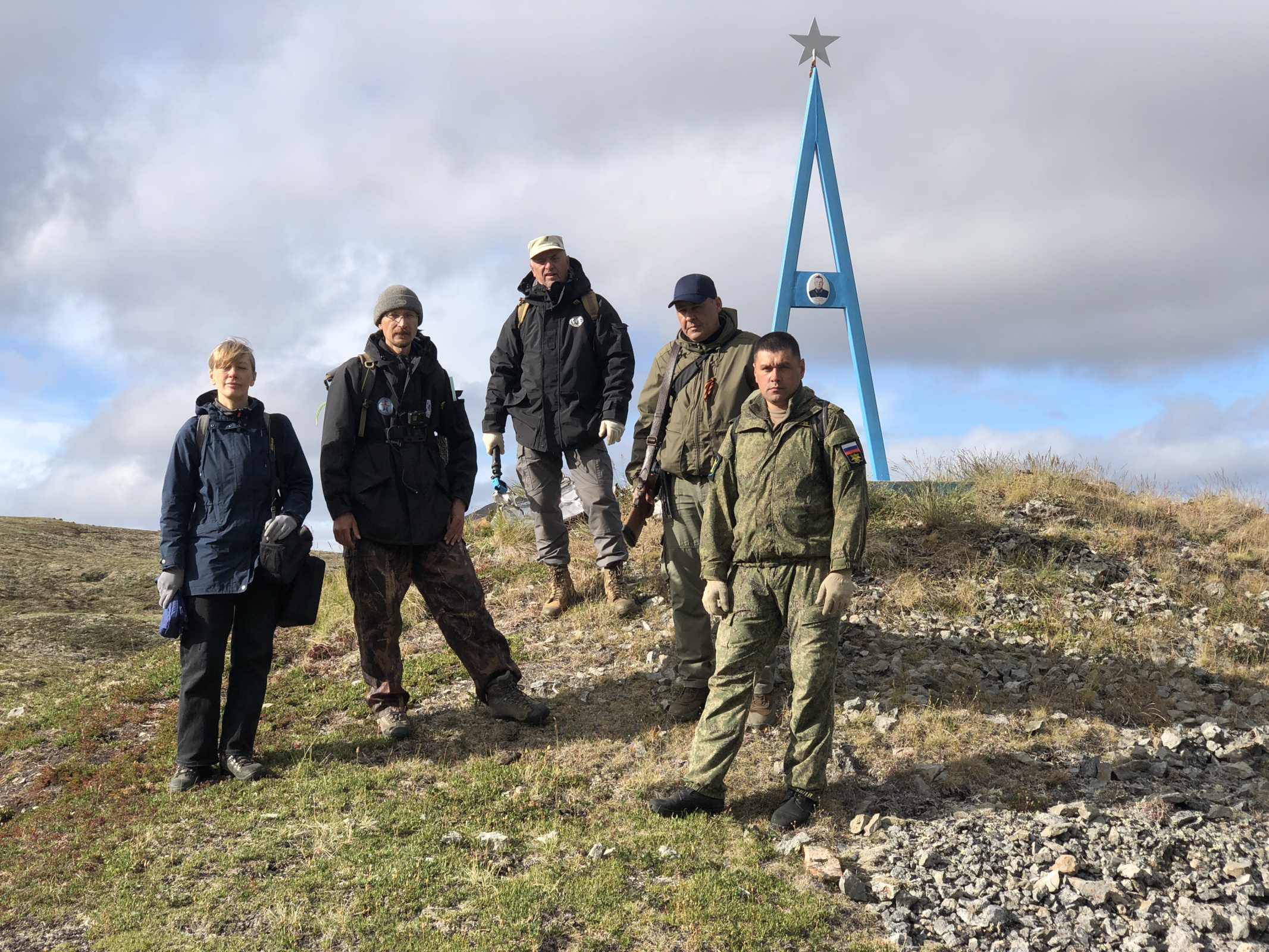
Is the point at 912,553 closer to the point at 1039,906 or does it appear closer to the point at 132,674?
the point at 1039,906

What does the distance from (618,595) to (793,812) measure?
3.43 m

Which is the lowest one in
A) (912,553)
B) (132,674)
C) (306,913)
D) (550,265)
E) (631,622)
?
(306,913)

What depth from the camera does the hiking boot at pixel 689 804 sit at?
16.3 ft

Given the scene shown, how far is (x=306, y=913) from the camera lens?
4.16 meters

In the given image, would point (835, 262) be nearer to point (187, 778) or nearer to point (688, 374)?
point (688, 374)

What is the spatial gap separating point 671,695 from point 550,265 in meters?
3.33

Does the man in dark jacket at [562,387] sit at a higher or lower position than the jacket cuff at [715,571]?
higher

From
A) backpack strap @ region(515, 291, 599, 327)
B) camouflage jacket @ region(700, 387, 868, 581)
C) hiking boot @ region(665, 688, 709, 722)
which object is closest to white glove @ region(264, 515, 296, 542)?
camouflage jacket @ region(700, 387, 868, 581)

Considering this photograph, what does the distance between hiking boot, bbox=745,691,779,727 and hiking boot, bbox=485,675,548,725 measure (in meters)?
1.39

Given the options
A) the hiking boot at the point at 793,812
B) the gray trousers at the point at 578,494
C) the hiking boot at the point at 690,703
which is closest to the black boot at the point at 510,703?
the hiking boot at the point at 690,703

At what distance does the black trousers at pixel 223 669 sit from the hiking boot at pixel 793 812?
3171mm

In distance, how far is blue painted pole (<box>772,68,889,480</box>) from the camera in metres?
10.9

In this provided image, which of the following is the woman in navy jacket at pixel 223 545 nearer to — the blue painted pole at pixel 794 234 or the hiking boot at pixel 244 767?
the hiking boot at pixel 244 767

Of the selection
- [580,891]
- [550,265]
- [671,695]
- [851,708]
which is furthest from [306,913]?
[550,265]
